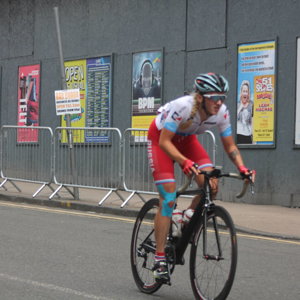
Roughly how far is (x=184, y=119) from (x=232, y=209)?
8077 mm

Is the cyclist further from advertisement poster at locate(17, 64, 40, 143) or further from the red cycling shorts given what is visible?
advertisement poster at locate(17, 64, 40, 143)

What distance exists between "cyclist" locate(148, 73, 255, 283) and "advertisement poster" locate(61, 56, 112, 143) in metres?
11.9

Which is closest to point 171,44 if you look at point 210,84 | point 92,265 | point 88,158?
point 88,158

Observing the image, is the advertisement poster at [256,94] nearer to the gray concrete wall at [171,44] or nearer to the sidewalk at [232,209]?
the gray concrete wall at [171,44]

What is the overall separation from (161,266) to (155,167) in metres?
0.83

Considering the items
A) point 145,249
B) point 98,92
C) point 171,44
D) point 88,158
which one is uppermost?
point 171,44

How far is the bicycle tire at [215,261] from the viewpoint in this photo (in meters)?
5.48

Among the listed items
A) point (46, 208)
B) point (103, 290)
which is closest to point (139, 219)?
point (103, 290)

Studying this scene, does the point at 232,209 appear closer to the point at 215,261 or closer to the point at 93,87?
the point at 93,87

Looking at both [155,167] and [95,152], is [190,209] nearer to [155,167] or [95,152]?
[155,167]

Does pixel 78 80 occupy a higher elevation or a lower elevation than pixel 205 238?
higher

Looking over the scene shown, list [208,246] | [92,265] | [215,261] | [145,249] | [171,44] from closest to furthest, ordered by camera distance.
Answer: [215,261] < [208,246] < [145,249] < [92,265] < [171,44]

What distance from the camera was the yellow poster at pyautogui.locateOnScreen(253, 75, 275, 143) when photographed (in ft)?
48.1

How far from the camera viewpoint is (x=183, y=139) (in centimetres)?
630
